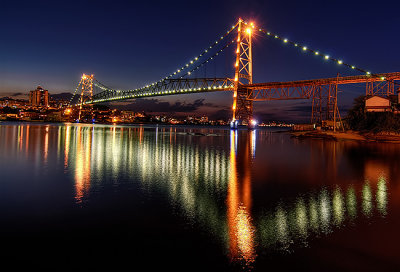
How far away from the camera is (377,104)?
38188mm

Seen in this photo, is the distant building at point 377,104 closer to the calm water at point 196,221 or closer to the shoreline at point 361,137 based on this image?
the shoreline at point 361,137

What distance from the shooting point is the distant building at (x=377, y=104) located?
37.4 m

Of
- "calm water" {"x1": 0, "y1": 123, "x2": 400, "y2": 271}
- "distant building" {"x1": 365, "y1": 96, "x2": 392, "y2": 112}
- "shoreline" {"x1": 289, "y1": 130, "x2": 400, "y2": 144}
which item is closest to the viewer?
"calm water" {"x1": 0, "y1": 123, "x2": 400, "y2": 271}

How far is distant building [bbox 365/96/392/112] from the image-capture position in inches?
1471

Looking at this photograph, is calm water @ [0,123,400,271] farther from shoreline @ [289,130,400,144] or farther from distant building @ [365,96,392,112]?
distant building @ [365,96,392,112]

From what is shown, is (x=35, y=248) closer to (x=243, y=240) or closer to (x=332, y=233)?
(x=243, y=240)

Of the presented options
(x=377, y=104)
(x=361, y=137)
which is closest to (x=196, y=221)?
(x=361, y=137)

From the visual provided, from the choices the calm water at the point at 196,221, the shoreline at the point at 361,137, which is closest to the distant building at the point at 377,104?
the shoreline at the point at 361,137

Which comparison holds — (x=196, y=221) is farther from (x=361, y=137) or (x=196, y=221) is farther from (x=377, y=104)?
(x=377, y=104)

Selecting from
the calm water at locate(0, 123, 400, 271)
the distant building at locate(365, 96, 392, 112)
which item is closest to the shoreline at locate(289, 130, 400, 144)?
the distant building at locate(365, 96, 392, 112)

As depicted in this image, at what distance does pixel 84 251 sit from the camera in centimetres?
426

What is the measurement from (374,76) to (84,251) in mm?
47478

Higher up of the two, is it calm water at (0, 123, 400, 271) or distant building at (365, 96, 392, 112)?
distant building at (365, 96, 392, 112)

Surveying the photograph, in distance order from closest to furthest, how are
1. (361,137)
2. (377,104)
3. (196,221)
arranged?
(196,221) → (361,137) → (377,104)
